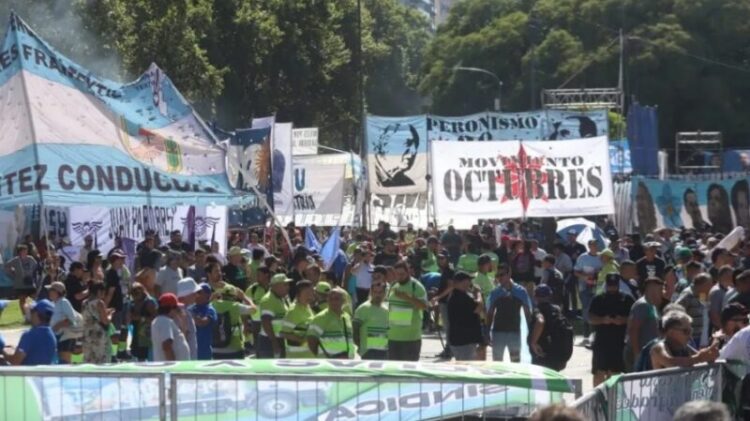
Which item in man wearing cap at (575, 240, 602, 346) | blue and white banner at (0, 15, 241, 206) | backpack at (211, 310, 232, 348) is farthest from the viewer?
man wearing cap at (575, 240, 602, 346)

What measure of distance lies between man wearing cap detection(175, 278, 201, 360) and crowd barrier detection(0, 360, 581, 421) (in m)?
4.76

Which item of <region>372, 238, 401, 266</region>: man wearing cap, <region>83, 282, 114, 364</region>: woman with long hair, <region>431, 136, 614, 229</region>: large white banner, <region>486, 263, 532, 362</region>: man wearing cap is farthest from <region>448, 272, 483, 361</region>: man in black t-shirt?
<region>431, 136, 614, 229</region>: large white banner

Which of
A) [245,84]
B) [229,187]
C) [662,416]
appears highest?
[245,84]

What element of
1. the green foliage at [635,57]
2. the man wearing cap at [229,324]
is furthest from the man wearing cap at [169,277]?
the green foliage at [635,57]

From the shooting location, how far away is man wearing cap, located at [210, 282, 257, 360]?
15.3m

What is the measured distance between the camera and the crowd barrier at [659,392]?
880cm

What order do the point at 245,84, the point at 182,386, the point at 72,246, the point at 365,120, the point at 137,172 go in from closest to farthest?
1. the point at 182,386
2. the point at 137,172
3. the point at 72,246
4. the point at 365,120
5. the point at 245,84

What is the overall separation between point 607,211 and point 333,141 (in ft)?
179

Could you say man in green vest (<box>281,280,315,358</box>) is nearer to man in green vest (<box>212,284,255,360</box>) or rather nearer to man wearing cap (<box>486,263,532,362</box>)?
man in green vest (<box>212,284,255,360</box>)

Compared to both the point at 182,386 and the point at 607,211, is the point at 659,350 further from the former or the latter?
the point at 607,211

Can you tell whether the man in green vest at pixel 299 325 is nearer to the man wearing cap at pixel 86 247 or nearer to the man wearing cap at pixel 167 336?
the man wearing cap at pixel 167 336

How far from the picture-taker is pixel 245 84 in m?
68.9

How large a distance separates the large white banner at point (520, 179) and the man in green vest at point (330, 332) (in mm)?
14669

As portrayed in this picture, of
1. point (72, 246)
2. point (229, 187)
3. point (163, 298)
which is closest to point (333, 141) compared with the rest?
point (72, 246)
